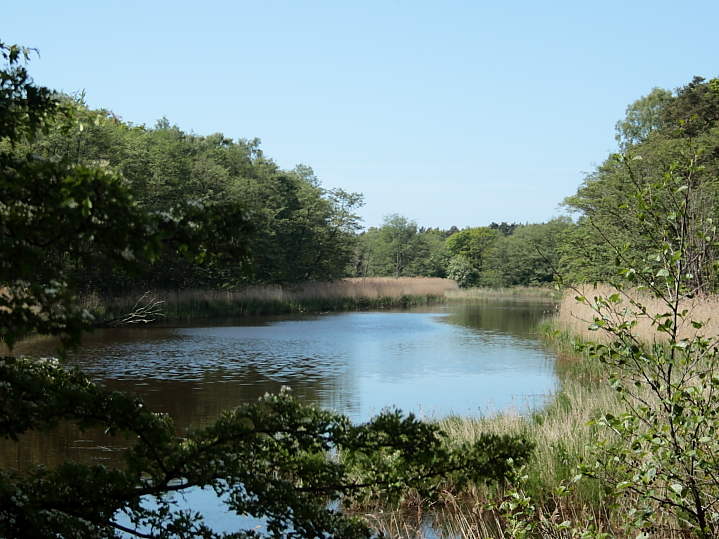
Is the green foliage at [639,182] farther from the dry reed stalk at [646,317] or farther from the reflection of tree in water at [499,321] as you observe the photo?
the reflection of tree in water at [499,321]

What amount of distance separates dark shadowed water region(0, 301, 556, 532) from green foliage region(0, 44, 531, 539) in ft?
13.5

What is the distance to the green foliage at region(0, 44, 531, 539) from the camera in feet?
7.40

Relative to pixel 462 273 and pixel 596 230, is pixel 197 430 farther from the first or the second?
pixel 462 273

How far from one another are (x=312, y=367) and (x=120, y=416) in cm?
1383

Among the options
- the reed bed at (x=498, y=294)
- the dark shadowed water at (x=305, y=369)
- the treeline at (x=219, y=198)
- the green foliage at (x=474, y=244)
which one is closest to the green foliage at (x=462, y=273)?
the green foliage at (x=474, y=244)

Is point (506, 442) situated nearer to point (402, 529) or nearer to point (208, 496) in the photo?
point (402, 529)

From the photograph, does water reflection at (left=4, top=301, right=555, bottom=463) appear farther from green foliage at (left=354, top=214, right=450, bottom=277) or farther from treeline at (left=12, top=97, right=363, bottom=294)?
green foliage at (left=354, top=214, right=450, bottom=277)

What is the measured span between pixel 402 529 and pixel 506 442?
2.74m

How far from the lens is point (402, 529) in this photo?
5.63 m

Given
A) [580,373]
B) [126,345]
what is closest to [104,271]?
[126,345]

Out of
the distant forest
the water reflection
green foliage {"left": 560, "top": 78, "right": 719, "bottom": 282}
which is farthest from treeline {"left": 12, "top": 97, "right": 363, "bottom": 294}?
green foliage {"left": 560, "top": 78, "right": 719, "bottom": 282}

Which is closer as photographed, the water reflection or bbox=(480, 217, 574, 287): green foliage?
the water reflection

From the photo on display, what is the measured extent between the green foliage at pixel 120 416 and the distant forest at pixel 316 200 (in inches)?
8.4

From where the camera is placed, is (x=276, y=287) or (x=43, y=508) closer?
(x=43, y=508)
